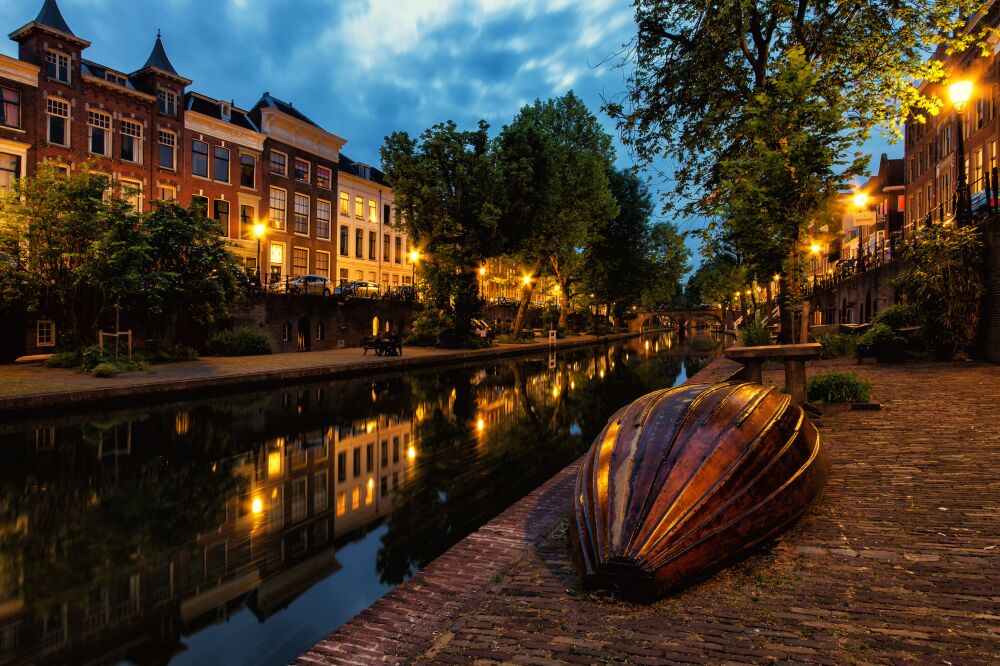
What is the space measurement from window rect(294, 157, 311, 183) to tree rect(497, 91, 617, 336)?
17362mm

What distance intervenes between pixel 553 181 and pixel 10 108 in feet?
89.3

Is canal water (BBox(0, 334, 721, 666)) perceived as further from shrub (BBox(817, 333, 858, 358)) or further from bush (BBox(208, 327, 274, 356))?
shrub (BBox(817, 333, 858, 358))

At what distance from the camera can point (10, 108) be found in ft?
82.2

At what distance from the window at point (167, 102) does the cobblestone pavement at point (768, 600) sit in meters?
36.4

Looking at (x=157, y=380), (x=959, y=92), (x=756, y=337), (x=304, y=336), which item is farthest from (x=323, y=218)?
(x=959, y=92)

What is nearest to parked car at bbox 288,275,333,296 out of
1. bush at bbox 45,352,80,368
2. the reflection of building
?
bush at bbox 45,352,80,368

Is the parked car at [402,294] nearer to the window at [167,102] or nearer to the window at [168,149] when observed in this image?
the window at [168,149]

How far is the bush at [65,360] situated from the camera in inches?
675

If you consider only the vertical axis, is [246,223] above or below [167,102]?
below

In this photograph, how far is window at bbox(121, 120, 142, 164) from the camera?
96.7 ft

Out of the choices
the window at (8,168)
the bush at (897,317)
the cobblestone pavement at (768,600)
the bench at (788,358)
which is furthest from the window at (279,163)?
the cobblestone pavement at (768,600)

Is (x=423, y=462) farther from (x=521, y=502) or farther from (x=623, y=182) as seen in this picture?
(x=623, y=182)

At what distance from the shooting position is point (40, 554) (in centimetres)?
473

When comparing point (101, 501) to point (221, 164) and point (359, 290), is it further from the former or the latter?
point (221, 164)
